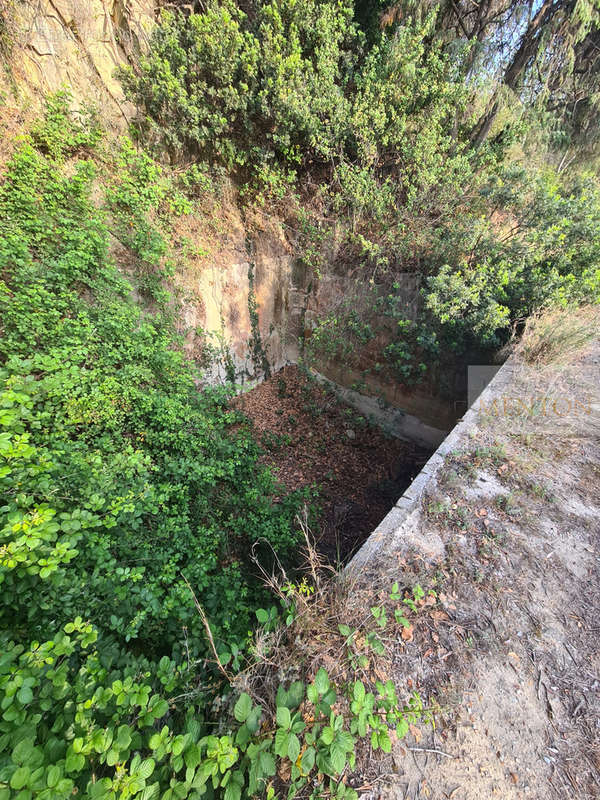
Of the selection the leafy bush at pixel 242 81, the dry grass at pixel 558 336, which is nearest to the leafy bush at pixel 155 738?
the dry grass at pixel 558 336

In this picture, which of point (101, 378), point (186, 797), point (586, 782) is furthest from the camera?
point (101, 378)

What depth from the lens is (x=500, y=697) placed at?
133 cm

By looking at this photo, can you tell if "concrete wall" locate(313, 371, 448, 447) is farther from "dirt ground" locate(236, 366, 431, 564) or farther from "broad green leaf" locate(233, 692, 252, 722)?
"broad green leaf" locate(233, 692, 252, 722)

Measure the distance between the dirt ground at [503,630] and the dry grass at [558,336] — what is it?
1302 mm

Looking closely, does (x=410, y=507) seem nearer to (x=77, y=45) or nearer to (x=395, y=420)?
(x=395, y=420)

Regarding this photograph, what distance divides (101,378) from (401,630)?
9.43ft

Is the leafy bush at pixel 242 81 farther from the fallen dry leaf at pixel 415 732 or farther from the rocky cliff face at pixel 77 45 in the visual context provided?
the fallen dry leaf at pixel 415 732

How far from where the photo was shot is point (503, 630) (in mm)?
1537

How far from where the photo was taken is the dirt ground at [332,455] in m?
3.92

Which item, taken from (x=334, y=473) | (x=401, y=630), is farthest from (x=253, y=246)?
(x=401, y=630)

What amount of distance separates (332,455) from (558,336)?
3.15m

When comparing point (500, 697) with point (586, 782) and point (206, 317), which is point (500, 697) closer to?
point (586, 782)

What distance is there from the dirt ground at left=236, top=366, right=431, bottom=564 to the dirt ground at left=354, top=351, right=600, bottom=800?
1.83 metres

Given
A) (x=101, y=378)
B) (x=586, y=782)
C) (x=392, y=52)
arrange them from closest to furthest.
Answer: (x=586, y=782) < (x=101, y=378) < (x=392, y=52)
